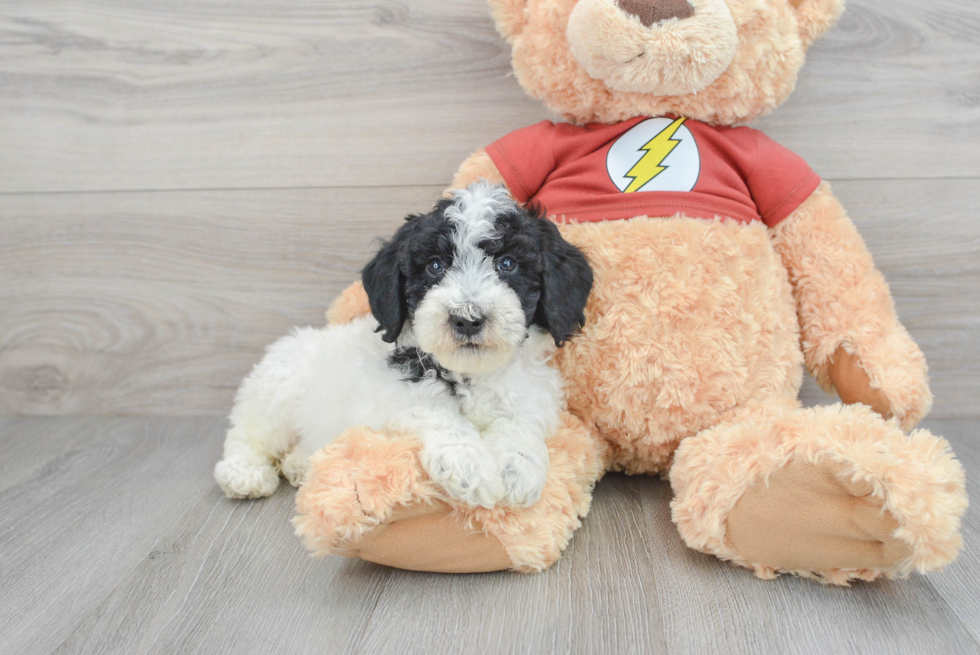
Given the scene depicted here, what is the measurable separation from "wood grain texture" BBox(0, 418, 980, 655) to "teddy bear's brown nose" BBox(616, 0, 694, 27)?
0.94 meters

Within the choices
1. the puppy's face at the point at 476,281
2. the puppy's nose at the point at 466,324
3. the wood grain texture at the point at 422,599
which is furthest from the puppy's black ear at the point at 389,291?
the wood grain texture at the point at 422,599

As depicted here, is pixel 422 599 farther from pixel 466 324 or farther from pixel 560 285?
pixel 560 285

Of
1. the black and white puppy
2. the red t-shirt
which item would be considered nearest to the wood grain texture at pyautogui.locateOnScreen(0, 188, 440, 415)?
the red t-shirt

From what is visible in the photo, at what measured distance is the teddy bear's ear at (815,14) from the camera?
1.34 metres

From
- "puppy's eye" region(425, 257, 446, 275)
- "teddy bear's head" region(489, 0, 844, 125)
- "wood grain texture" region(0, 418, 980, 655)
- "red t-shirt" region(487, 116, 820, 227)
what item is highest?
"teddy bear's head" region(489, 0, 844, 125)

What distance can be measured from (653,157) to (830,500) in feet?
2.35

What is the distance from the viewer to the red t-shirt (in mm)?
1337

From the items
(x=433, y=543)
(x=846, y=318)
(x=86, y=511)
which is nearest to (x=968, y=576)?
(x=846, y=318)

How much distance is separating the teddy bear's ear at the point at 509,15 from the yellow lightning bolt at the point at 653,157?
Result: 1.26 ft

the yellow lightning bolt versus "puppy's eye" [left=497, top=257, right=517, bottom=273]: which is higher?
the yellow lightning bolt

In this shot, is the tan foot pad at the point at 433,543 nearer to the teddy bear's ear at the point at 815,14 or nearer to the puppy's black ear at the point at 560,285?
the puppy's black ear at the point at 560,285

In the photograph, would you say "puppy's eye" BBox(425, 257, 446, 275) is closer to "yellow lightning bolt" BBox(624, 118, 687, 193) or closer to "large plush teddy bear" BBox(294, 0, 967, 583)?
"large plush teddy bear" BBox(294, 0, 967, 583)

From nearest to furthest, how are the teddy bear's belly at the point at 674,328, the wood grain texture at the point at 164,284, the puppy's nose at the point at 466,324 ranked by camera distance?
the puppy's nose at the point at 466,324, the teddy bear's belly at the point at 674,328, the wood grain texture at the point at 164,284

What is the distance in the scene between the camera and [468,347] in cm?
109
